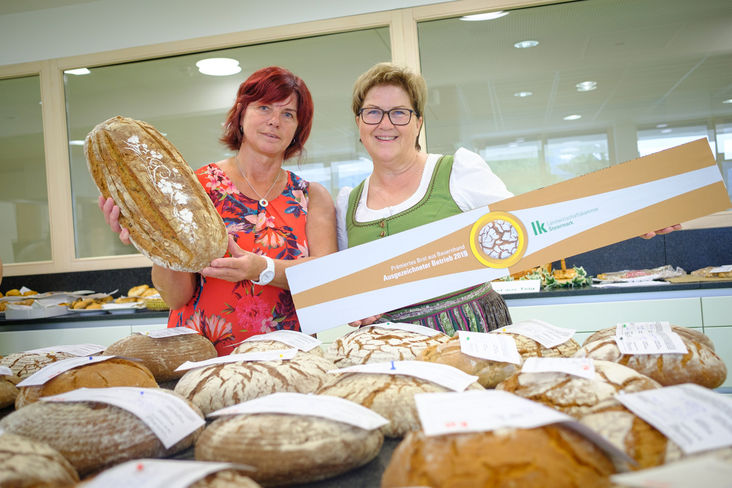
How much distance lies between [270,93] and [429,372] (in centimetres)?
85

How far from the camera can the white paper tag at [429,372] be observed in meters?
0.65

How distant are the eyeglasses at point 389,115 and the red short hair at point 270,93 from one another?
157 mm

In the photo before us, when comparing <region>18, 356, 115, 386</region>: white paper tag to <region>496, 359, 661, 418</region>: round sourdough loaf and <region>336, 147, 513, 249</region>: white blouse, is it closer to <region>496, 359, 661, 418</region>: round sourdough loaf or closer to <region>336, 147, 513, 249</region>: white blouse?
<region>496, 359, 661, 418</region>: round sourdough loaf

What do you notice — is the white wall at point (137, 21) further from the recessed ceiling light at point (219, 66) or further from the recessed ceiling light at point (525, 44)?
the recessed ceiling light at point (525, 44)

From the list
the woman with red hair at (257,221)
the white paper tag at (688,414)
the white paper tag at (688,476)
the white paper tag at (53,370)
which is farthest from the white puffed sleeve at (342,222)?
the white paper tag at (688,476)

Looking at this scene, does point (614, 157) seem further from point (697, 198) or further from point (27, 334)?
point (27, 334)

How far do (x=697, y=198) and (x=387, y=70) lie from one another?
809 millimetres

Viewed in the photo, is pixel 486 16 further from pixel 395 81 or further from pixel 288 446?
pixel 288 446

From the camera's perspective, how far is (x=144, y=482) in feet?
1.32

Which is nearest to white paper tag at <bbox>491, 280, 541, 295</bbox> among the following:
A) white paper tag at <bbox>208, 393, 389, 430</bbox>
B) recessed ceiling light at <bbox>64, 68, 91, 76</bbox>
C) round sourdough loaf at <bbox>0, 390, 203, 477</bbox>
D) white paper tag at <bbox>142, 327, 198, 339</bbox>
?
white paper tag at <bbox>142, 327, 198, 339</bbox>

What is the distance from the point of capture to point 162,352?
38.8 inches

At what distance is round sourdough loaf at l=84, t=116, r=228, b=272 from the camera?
93 centimetres

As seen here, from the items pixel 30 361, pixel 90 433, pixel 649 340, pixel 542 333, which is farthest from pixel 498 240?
pixel 30 361

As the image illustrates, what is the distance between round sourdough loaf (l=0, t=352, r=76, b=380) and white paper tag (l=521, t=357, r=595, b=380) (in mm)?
863
